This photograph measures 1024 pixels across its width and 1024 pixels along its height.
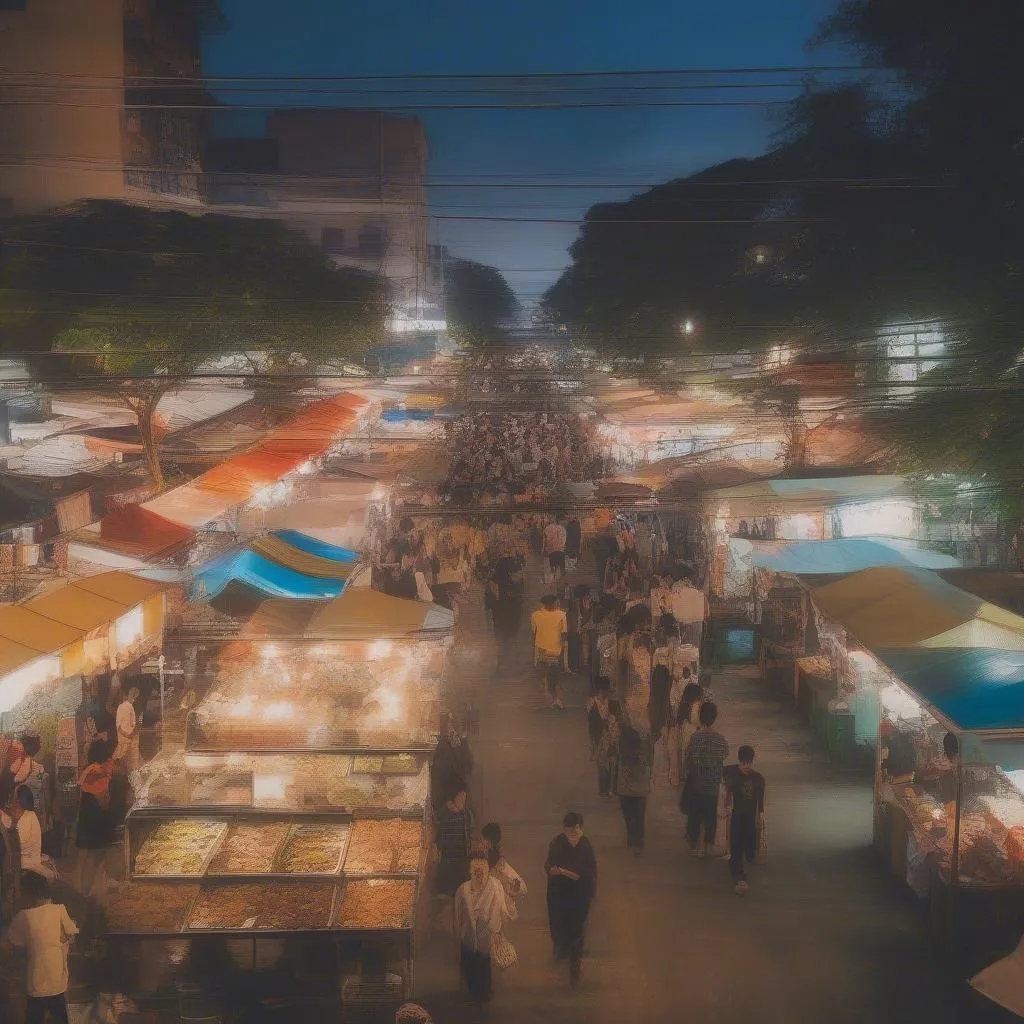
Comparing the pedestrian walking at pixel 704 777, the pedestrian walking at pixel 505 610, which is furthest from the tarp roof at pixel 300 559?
the pedestrian walking at pixel 704 777

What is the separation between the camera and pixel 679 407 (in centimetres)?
2269

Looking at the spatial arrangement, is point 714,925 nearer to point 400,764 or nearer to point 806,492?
point 400,764

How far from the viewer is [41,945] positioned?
5.02m

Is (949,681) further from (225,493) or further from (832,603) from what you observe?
(225,493)

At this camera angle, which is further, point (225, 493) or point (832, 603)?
point (225, 493)

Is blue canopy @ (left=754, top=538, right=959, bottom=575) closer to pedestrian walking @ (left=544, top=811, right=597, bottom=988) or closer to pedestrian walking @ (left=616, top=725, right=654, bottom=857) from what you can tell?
pedestrian walking @ (left=616, top=725, right=654, bottom=857)

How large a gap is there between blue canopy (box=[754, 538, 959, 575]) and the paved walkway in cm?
249

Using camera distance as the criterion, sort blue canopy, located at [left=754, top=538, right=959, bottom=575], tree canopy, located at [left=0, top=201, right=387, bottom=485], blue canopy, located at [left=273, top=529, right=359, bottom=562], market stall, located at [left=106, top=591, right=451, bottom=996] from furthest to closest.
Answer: tree canopy, located at [left=0, top=201, right=387, bottom=485] < blue canopy, located at [left=754, top=538, right=959, bottom=575] < blue canopy, located at [left=273, top=529, right=359, bottom=562] < market stall, located at [left=106, top=591, right=451, bottom=996]

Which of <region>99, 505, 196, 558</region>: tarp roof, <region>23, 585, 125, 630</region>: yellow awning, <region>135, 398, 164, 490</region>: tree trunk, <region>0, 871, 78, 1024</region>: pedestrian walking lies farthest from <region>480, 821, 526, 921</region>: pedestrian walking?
<region>135, 398, 164, 490</region>: tree trunk

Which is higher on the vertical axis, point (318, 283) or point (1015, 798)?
point (318, 283)

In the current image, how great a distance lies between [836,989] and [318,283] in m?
25.3

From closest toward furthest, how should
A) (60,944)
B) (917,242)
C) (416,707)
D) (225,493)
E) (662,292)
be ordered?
(60,944)
(416,707)
(225,493)
(917,242)
(662,292)

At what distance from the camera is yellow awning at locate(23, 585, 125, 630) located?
24.7 feet

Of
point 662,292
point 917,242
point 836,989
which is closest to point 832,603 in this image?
point 836,989
